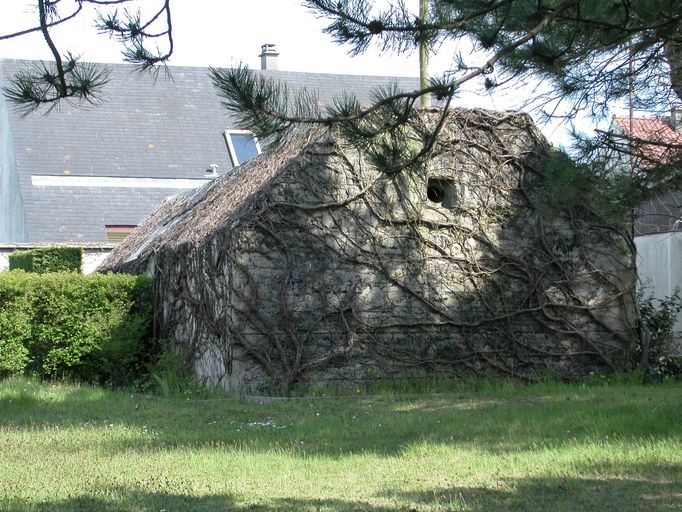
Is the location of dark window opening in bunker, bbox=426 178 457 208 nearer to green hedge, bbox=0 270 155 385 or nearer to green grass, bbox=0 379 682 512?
green grass, bbox=0 379 682 512

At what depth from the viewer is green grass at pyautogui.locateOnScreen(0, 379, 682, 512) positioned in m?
6.16

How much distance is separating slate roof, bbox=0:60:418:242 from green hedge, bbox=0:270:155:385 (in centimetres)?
1298

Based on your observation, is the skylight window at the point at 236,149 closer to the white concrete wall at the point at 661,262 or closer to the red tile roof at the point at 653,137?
the white concrete wall at the point at 661,262

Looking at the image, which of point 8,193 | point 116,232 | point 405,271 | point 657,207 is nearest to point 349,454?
point 405,271

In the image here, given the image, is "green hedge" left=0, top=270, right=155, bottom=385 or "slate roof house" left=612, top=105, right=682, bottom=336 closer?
"slate roof house" left=612, top=105, right=682, bottom=336

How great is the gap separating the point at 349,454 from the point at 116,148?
23.8 metres

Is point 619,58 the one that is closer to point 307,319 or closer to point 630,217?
point 630,217

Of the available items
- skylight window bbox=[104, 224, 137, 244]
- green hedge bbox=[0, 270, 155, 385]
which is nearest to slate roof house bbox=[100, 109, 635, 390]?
green hedge bbox=[0, 270, 155, 385]

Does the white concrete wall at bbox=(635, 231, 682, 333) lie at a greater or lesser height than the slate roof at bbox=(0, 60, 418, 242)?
lesser

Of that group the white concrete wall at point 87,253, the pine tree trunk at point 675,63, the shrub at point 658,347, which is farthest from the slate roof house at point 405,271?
the white concrete wall at point 87,253

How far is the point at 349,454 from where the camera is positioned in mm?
7688

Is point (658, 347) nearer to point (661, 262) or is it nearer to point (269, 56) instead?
point (661, 262)

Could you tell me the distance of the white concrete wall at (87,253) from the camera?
2412 centimetres

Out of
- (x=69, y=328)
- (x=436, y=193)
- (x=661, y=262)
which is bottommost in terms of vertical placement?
(x=69, y=328)
